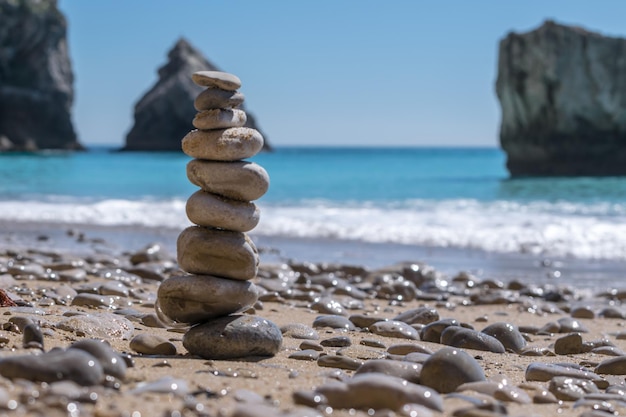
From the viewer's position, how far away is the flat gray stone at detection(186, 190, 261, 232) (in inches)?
190

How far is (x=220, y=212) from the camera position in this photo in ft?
15.8

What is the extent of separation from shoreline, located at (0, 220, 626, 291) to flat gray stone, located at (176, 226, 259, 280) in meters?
5.78

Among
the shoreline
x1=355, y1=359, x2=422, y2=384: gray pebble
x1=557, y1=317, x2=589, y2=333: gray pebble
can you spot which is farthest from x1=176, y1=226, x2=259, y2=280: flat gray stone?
the shoreline

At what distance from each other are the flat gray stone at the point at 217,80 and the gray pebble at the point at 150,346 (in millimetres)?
1458

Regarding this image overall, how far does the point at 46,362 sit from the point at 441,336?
10.2 feet

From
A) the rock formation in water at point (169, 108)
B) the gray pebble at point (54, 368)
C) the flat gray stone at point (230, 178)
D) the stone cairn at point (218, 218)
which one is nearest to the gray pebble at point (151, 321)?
the stone cairn at point (218, 218)

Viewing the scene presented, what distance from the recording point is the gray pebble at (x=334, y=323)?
6.17 metres

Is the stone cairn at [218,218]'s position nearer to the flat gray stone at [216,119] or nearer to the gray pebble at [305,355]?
the flat gray stone at [216,119]

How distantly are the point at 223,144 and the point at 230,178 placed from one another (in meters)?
0.19

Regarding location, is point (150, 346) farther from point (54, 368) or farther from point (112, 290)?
point (112, 290)

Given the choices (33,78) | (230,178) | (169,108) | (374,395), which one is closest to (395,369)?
(374,395)

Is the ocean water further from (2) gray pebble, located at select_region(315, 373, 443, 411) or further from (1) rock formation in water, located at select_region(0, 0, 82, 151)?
(1) rock formation in water, located at select_region(0, 0, 82, 151)

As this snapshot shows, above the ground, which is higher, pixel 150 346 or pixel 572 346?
pixel 150 346

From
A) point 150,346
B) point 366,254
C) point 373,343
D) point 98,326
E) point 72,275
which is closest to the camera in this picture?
point 150,346
